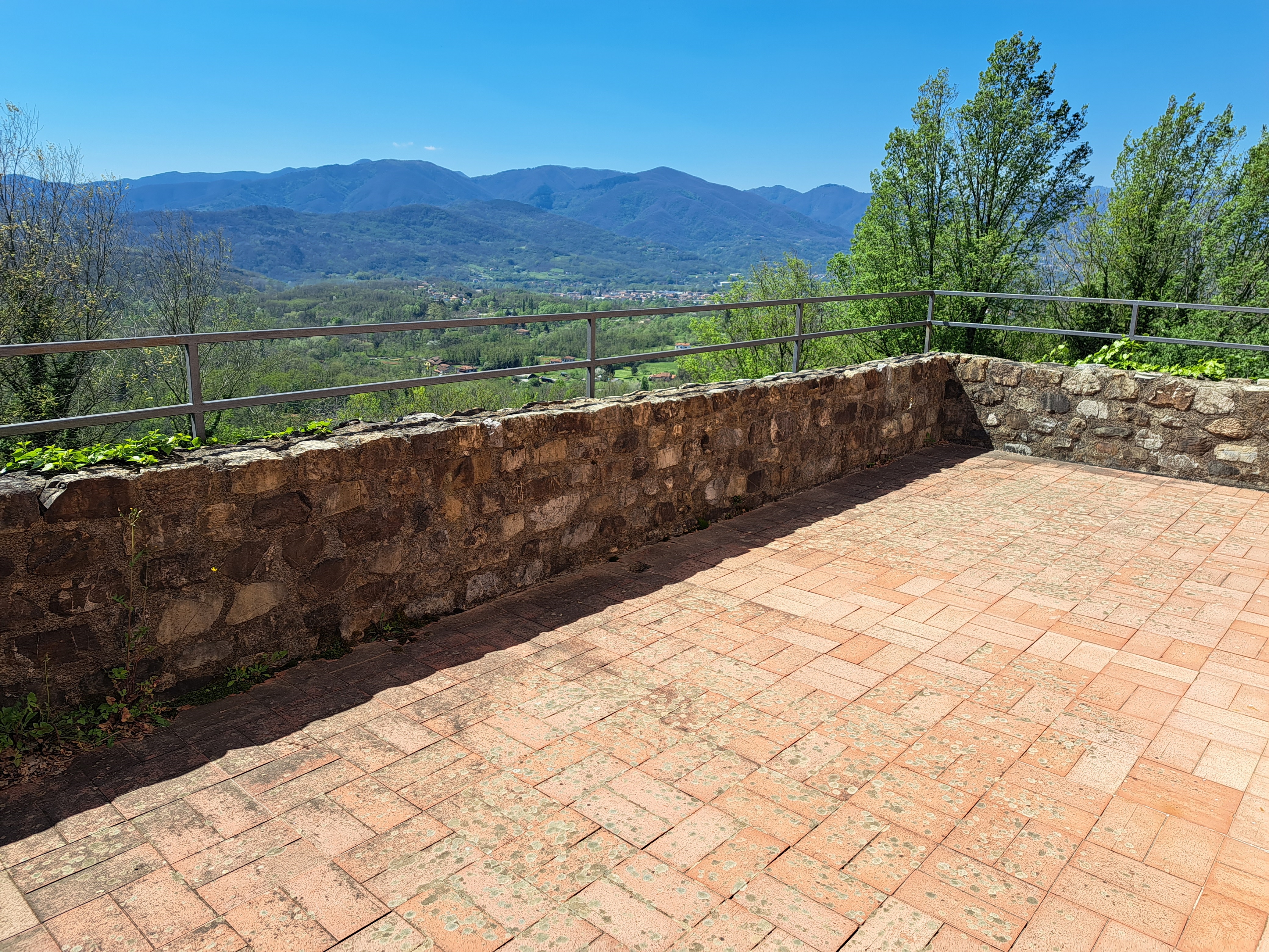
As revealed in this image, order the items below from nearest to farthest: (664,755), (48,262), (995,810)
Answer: (995,810)
(664,755)
(48,262)

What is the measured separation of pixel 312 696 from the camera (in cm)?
320

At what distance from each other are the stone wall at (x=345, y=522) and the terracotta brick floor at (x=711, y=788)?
0.80 feet

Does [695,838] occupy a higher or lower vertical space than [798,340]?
lower

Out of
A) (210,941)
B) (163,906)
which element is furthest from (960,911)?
(163,906)

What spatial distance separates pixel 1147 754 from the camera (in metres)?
2.88

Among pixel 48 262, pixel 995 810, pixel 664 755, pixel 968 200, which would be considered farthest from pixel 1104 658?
pixel 968 200

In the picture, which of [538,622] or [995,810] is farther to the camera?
[538,622]

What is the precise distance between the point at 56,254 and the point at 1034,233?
78.7 ft

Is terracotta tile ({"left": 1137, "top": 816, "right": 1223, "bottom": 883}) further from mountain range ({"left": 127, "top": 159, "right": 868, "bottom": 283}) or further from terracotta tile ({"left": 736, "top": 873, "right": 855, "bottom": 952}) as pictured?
mountain range ({"left": 127, "top": 159, "right": 868, "bottom": 283})

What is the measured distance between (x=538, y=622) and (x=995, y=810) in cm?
211

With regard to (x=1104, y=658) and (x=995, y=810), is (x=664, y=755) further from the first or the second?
(x=1104, y=658)

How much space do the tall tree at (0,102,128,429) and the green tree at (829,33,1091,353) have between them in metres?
18.7

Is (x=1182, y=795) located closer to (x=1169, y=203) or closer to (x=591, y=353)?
(x=591, y=353)

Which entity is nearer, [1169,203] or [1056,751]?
[1056,751]
